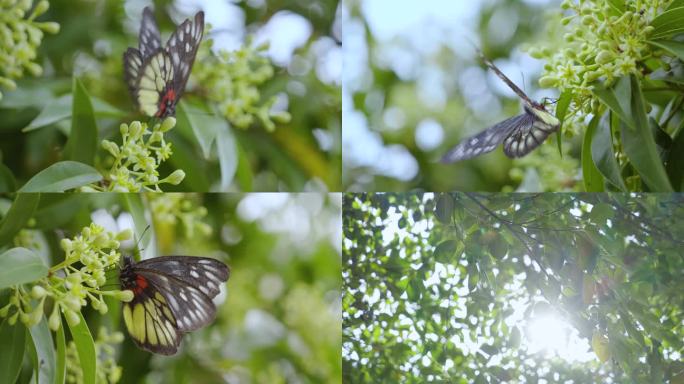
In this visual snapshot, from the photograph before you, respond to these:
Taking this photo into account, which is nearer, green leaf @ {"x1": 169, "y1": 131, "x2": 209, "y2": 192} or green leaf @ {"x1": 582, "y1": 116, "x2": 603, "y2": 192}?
green leaf @ {"x1": 582, "y1": 116, "x2": 603, "y2": 192}

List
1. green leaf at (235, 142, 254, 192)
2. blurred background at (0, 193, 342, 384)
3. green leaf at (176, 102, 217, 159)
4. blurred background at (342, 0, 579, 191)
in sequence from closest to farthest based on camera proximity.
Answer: green leaf at (176, 102, 217, 159), green leaf at (235, 142, 254, 192), blurred background at (0, 193, 342, 384), blurred background at (342, 0, 579, 191)

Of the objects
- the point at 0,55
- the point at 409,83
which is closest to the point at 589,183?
the point at 0,55

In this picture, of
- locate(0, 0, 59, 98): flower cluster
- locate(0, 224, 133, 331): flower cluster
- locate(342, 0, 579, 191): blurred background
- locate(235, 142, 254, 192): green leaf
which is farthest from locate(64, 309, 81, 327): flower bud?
locate(342, 0, 579, 191): blurred background

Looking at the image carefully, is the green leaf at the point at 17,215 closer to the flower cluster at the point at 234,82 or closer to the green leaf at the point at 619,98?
the flower cluster at the point at 234,82

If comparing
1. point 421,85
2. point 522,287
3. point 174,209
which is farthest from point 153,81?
point 421,85

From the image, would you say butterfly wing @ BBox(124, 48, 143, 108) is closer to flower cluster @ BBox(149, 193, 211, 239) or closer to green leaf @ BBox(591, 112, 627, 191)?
flower cluster @ BBox(149, 193, 211, 239)
